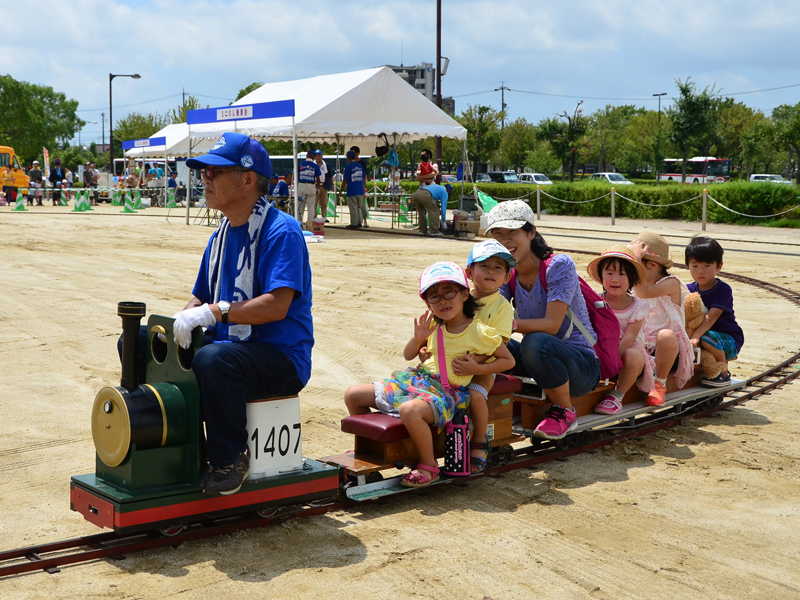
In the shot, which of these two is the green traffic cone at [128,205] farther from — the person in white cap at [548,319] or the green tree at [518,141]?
the green tree at [518,141]

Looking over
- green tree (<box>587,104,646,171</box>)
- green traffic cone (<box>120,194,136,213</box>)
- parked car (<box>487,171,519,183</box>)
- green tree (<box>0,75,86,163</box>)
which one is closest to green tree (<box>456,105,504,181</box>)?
Answer: parked car (<box>487,171,519,183</box>)

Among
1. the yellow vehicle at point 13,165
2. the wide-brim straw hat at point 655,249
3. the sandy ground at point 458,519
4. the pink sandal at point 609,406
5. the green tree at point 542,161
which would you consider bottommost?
the sandy ground at point 458,519

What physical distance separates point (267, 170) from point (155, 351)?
102 centimetres

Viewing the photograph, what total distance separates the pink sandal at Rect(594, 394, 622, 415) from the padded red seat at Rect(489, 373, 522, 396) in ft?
2.71

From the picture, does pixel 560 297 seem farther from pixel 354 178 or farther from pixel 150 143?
pixel 150 143

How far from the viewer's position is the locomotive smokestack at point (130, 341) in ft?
12.0

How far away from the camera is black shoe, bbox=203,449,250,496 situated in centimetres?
366

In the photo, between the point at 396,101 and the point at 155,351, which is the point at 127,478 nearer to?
the point at 155,351

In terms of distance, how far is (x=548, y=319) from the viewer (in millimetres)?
4957

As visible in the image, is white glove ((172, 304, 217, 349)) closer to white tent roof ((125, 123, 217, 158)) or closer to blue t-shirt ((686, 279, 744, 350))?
blue t-shirt ((686, 279, 744, 350))

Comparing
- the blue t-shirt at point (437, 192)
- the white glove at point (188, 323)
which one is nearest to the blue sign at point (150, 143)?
the blue t-shirt at point (437, 192)

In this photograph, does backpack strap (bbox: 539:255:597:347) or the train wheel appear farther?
backpack strap (bbox: 539:255:597:347)

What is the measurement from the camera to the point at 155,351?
152 inches

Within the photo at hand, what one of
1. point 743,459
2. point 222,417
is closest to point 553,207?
point 743,459
